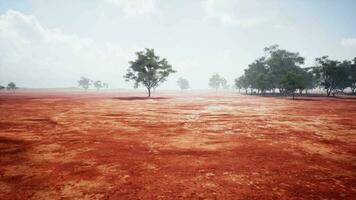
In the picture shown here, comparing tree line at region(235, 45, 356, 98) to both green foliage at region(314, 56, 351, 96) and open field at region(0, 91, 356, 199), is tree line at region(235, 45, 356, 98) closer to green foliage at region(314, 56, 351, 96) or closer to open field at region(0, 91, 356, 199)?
green foliage at region(314, 56, 351, 96)

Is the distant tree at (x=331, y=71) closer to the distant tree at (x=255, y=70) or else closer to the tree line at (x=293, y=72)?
the tree line at (x=293, y=72)

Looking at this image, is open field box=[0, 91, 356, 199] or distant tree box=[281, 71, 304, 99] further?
distant tree box=[281, 71, 304, 99]

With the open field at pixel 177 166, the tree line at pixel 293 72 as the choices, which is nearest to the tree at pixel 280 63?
the tree line at pixel 293 72

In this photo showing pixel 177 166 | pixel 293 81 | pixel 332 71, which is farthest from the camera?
pixel 332 71

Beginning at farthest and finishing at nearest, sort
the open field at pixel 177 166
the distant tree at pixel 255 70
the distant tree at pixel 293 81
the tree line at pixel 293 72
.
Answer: the distant tree at pixel 255 70, the tree line at pixel 293 72, the distant tree at pixel 293 81, the open field at pixel 177 166

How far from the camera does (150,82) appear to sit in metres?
62.7

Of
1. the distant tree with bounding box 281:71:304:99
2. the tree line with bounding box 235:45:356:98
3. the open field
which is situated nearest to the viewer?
the open field

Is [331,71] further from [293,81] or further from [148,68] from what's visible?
[148,68]

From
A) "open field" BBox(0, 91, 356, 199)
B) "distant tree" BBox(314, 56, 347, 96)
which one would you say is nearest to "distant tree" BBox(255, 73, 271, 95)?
"distant tree" BBox(314, 56, 347, 96)

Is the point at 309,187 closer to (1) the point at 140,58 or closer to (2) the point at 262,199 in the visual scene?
(2) the point at 262,199

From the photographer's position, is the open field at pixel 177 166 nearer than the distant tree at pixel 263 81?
Yes

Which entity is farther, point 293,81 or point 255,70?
point 255,70

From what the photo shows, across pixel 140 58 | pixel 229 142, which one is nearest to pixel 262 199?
pixel 229 142

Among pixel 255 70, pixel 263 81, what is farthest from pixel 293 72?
pixel 255 70
